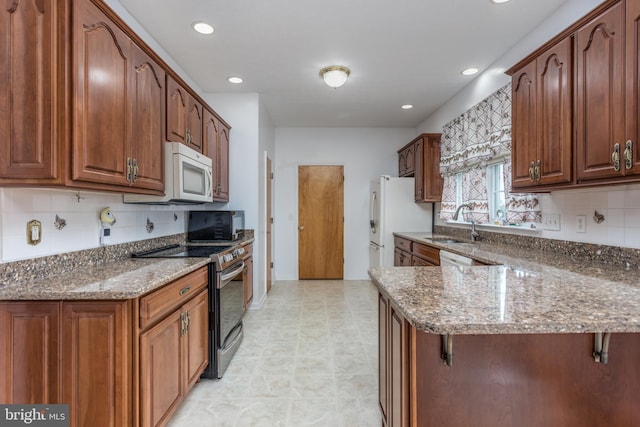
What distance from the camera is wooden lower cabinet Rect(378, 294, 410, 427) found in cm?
109

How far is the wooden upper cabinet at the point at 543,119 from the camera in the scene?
5.74 feet

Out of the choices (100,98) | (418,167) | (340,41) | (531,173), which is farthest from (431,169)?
(100,98)

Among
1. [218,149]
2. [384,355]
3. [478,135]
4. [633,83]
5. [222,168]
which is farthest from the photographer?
[222,168]

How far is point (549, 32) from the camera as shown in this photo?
7.32 feet

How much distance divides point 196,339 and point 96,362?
695 millimetres

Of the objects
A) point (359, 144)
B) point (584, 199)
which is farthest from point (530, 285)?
point (359, 144)

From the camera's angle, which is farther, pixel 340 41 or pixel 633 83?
pixel 340 41

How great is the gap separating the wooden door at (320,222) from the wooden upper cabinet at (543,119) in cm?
316

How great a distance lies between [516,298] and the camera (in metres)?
1.04

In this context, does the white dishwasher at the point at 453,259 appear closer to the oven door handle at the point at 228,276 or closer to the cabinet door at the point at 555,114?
the cabinet door at the point at 555,114

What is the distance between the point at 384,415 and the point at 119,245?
199 centimetres

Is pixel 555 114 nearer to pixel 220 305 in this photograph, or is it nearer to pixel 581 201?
pixel 581 201

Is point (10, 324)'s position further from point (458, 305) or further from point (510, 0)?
point (510, 0)

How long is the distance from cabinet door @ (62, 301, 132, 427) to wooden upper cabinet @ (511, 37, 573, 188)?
243 centimetres
